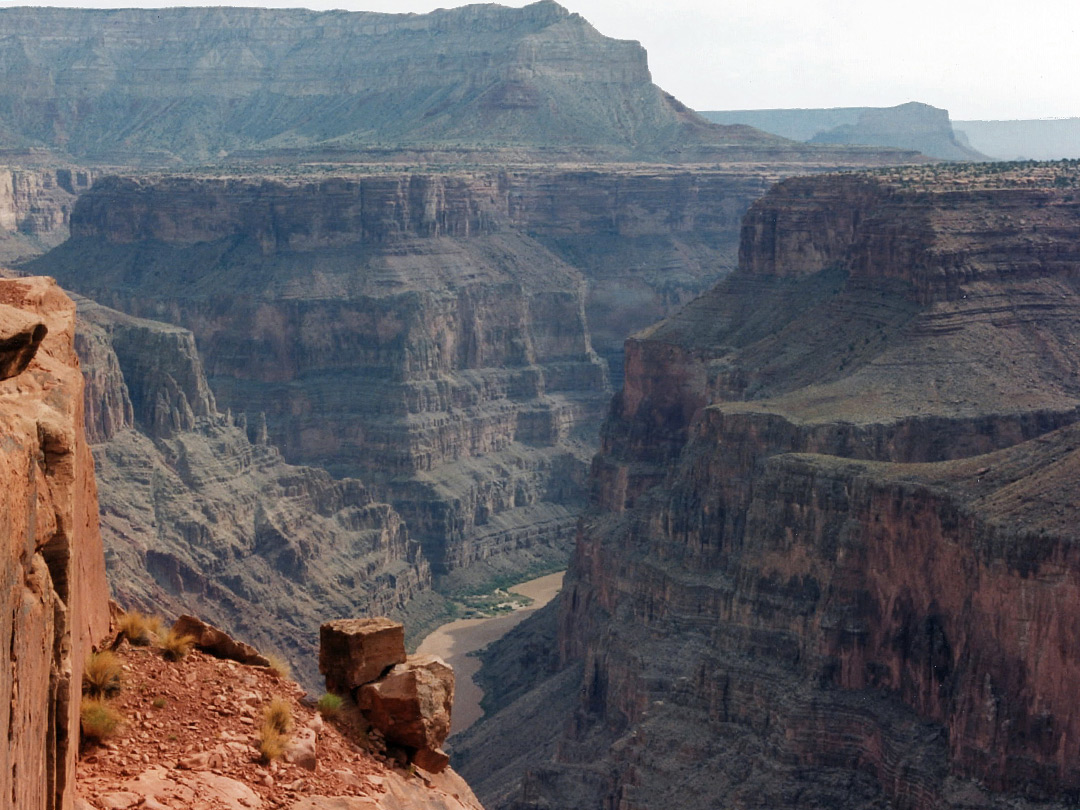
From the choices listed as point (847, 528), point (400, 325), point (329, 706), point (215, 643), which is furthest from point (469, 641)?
point (329, 706)

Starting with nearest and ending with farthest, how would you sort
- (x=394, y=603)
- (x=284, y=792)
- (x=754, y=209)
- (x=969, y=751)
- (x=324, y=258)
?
(x=284, y=792)
(x=969, y=751)
(x=754, y=209)
(x=394, y=603)
(x=324, y=258)

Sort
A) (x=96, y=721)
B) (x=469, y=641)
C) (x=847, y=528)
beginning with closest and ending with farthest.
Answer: (x=96, y=721)
(x=847, y=528)
(x=469, y=641)

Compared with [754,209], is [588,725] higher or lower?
lower

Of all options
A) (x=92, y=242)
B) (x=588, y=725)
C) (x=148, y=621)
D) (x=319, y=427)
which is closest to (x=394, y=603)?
(x=319, y=427)

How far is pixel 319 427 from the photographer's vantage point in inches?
5861

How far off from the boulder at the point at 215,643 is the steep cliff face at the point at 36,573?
417cm

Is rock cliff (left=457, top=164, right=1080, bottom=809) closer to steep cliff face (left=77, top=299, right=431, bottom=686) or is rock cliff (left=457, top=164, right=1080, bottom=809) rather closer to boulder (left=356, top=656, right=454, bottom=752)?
steep cliff face (left=77, top=299, right=431, bottom=686)

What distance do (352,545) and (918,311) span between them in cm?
4526

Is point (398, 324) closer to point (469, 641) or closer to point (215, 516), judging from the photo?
point (215, 516)

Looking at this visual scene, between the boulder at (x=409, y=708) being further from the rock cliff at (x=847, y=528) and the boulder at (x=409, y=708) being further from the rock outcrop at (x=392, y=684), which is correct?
the rock cliff at (x=847, y=528)

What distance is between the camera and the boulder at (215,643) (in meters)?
27.8

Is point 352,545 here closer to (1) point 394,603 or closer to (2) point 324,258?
(1) point 394,603

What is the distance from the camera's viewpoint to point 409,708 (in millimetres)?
27047

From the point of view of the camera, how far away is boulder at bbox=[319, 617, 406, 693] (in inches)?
1083
